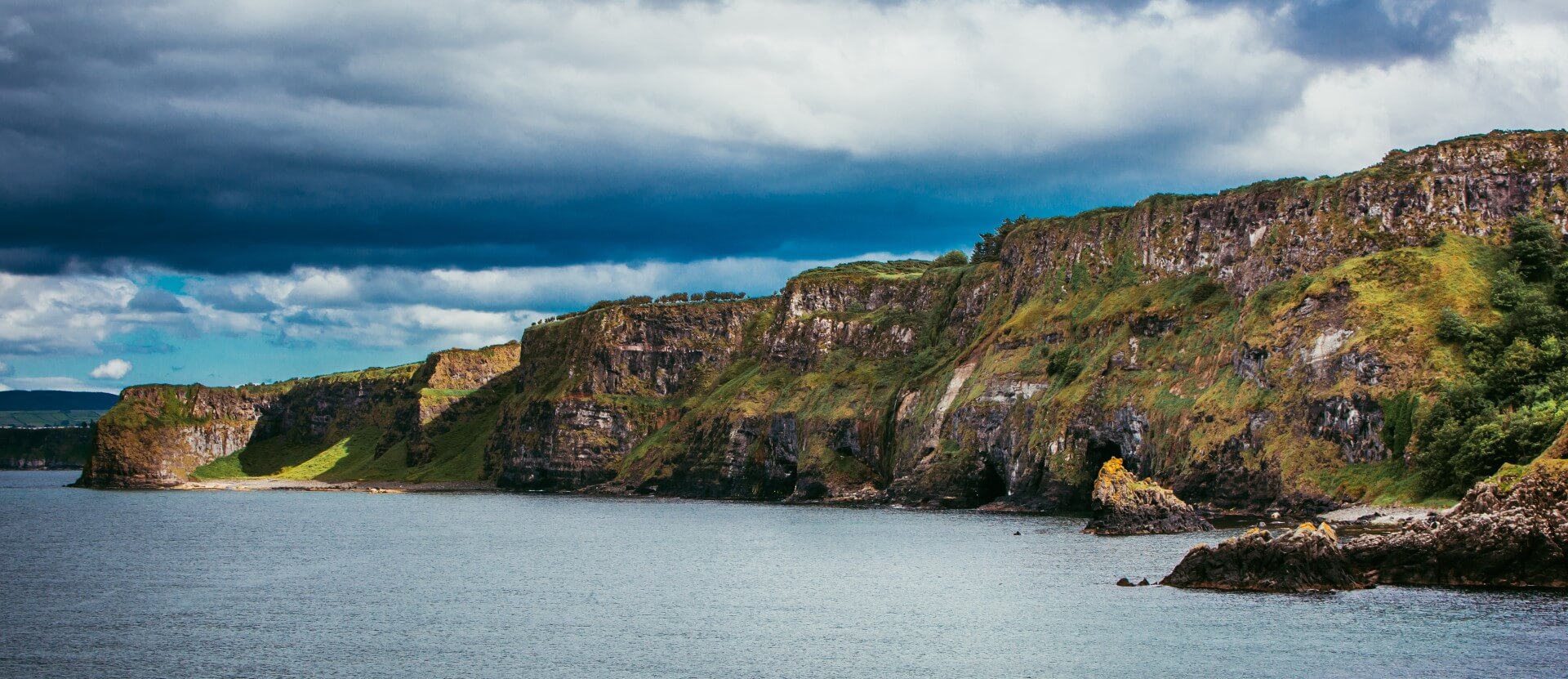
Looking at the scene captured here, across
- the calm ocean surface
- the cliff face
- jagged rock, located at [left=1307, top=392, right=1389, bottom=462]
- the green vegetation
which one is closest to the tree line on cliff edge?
the green vegetation

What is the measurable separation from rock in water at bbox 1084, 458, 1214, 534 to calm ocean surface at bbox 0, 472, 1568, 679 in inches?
146

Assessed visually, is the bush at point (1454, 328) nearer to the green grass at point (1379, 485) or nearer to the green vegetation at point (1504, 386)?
the green vegetation at point (1504, 386)

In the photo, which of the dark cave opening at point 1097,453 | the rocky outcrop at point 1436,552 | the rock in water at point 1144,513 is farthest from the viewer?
the dark cave opening at point 1097,453

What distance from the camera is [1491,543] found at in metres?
69.6

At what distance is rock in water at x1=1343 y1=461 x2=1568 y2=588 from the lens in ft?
222

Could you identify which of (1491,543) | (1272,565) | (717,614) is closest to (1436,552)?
(1491,543)

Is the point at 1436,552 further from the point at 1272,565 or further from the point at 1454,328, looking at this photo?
the point at 1454,328

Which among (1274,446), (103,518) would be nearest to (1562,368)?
(1274,446)

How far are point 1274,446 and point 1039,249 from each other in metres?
71.8

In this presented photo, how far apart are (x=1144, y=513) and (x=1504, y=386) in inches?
1244

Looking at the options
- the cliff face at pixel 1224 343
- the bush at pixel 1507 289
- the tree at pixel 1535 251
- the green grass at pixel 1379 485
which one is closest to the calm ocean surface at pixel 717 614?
the green grass at pixel 1379 485

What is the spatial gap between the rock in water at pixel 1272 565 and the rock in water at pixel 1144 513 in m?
35.6

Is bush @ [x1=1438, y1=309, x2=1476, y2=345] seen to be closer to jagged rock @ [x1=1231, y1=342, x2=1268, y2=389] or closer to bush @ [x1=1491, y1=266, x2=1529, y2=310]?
bush @ [x1=1491, y1=266, x2=1529, y2=310]

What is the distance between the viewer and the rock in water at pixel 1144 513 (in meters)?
112
